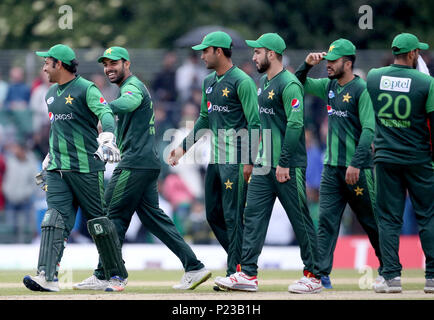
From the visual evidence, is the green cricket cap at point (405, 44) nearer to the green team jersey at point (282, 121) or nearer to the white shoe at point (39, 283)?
the green team jersey at point (282, 121)

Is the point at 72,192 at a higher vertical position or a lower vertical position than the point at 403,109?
lower

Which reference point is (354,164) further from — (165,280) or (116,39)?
(116,39)

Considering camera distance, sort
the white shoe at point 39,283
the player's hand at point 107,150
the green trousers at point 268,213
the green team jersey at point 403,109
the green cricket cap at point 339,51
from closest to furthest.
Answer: the player's hand at point 107,150, the white shoe at point 39,283, the green team jersey at point 403,109, the green trousers at point 268,213, the green cricket cap at point 339,51

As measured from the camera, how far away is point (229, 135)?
10648 mm

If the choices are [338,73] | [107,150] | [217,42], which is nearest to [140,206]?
[107,150]

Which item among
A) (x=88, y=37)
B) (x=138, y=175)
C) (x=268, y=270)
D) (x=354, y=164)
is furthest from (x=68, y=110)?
(x=88, y=37)

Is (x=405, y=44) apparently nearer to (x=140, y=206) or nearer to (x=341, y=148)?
(x=341, y=148)

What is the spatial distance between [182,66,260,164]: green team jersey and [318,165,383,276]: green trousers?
1042mm

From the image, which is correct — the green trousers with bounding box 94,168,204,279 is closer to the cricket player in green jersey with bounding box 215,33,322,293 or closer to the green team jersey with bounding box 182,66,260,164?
the cricket player in green jersey with bounding box 215,33,322,293

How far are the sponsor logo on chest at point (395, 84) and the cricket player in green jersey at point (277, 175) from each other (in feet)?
2.82

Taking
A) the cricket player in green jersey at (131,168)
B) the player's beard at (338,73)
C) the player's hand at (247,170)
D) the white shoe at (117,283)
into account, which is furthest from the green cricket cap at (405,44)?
the white shoe at (117,283)

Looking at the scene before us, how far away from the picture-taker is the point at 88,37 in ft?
78.4

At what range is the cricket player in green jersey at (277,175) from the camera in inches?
402

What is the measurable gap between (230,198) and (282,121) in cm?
100
